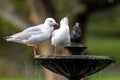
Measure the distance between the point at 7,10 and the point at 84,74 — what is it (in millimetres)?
9565

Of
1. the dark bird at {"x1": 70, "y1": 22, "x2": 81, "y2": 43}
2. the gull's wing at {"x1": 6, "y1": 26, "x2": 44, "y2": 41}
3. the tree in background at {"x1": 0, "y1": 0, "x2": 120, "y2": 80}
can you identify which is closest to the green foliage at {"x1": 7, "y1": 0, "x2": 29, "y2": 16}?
the tree in background at {"x1": 0, "y1": 0, "x2": 120, "y2": 80}

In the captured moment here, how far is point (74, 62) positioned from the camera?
704 cm

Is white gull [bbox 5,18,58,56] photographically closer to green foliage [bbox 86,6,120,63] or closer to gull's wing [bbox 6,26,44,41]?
gull's wing [bbox 6,26,44,41]

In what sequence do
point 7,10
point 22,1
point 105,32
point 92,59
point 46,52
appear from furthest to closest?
point 105,32 < point 22,1 < point 7,10 < point 46,52 < point 92,59

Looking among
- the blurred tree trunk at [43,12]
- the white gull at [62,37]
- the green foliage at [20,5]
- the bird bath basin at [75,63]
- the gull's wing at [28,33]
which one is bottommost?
the bird bath basin at [75,63]

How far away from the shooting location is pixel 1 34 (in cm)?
2958

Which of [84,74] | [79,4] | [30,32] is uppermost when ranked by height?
[79,4]

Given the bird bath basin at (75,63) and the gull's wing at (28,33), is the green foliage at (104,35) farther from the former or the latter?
the bird bath basin at (75,63)

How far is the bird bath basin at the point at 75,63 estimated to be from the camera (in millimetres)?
6980

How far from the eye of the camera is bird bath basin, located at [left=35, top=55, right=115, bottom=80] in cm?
698

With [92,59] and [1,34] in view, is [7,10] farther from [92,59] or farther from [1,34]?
[1,34]

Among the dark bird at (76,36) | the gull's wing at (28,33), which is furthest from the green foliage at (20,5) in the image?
the dark bird at (76,36)

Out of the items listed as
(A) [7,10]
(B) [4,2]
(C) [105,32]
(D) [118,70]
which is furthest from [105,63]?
(C) [105,32]

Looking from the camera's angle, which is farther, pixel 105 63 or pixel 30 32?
pixel 30 32
